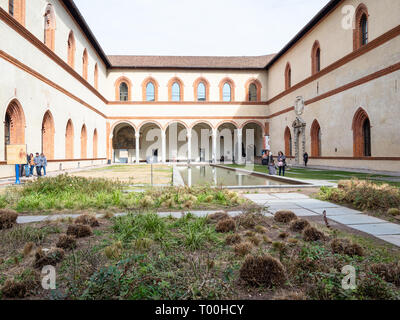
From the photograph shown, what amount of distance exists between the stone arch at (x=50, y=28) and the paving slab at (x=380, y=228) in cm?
2014

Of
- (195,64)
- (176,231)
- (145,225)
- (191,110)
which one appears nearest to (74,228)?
(145,225)

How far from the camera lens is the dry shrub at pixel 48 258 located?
9.18 ft

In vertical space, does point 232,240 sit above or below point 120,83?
below

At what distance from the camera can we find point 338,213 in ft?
18.3

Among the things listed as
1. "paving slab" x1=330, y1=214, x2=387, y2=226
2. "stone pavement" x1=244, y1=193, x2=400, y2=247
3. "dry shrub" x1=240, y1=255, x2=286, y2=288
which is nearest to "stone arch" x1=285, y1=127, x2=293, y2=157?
"stone pavement" x1=244, y1=193, x2=400, y2=247

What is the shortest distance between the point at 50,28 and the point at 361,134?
2151 cm

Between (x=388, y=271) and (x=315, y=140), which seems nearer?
(x=388, y=271)

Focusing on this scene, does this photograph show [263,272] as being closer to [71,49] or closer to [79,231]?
[79,231]

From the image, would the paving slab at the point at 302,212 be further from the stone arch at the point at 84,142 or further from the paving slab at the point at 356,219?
the stone arch at the point at 84,142

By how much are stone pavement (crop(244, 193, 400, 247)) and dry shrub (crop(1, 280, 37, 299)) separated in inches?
166

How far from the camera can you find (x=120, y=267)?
2.75 meters

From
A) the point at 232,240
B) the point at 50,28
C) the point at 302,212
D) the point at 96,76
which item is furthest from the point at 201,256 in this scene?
the point at 96,76

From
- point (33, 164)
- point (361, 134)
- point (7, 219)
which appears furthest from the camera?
point (361, 134)

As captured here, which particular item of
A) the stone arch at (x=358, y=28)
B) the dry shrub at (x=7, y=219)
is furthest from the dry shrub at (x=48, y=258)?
the stone arch at (x=358, y=28)
